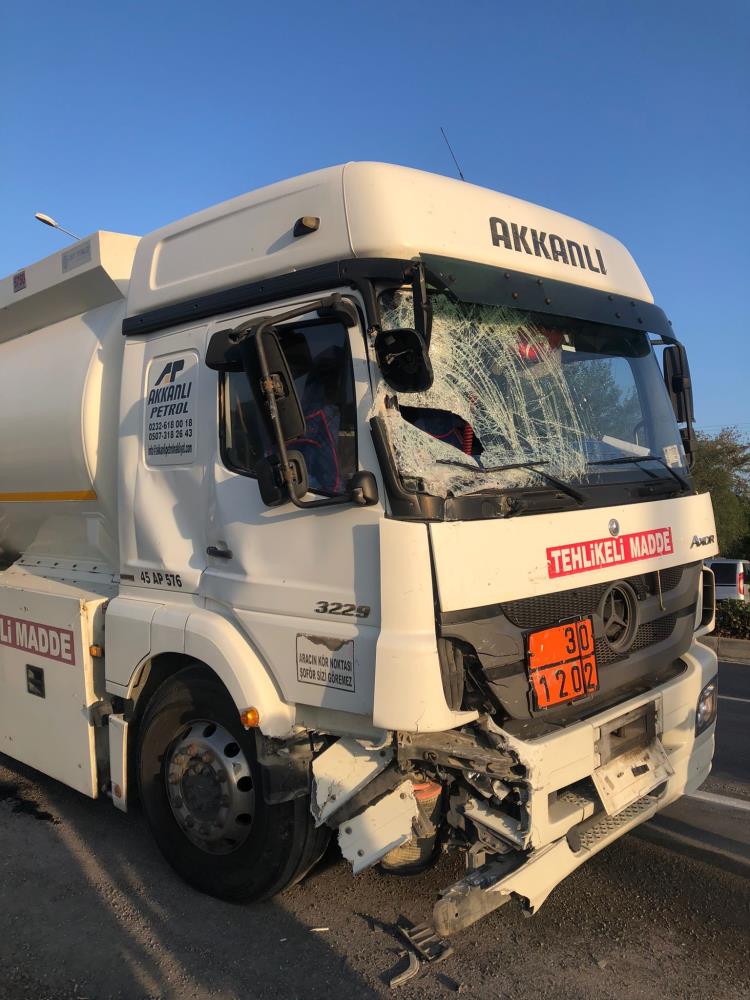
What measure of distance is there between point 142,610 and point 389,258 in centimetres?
214

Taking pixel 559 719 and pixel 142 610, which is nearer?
pixel 559 719

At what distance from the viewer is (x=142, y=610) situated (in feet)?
12.6

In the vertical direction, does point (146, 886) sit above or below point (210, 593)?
below

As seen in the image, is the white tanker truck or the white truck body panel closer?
the white tanker truck

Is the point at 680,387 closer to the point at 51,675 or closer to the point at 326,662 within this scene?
the point at 326,662

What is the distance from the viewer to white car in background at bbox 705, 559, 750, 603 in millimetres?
18672

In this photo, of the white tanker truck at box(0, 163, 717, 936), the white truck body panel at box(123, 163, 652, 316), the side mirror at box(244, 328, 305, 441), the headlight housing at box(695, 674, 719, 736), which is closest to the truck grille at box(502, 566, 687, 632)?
the white tanker truck at box(0, 163, 717, 936)

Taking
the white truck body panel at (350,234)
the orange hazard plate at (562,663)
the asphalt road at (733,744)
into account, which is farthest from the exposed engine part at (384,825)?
→ the asphalt road at (733,744)

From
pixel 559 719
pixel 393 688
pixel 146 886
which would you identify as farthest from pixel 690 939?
pixel 146 886

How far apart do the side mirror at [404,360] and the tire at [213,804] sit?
1665 millimetres

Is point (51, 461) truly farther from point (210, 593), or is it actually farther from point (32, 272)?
point (210, 593)

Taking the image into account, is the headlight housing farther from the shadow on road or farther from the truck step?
the shadow on road

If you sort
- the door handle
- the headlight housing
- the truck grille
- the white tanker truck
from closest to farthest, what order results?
the white tanker truck, the truck grille, the door handle, the headlight housing

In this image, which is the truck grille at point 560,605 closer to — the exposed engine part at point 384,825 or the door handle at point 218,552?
the exposed engine part at point 384,825
